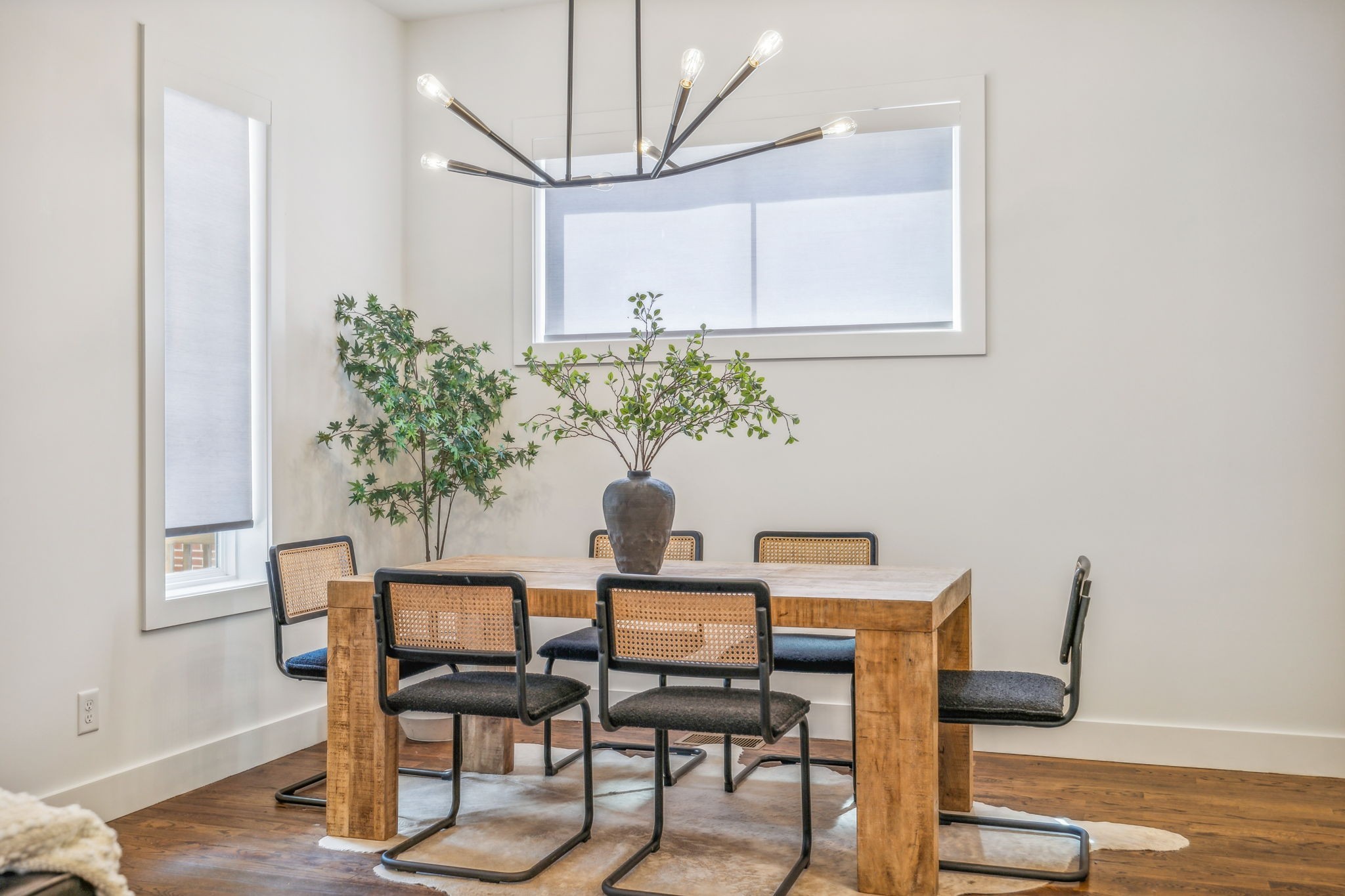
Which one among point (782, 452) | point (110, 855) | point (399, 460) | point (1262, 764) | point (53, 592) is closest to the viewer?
point (110, 855)

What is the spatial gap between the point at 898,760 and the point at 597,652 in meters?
1.11

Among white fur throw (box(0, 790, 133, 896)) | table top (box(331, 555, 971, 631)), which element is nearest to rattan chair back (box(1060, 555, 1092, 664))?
table top (box(331, 555, 971, 631))

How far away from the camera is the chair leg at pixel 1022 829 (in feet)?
8.34

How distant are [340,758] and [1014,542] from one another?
2507 mm

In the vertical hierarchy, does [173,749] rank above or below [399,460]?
below

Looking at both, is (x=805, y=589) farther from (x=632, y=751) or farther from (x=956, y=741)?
(x=632, y=751)

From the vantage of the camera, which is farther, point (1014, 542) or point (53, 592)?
point (1014, 542)

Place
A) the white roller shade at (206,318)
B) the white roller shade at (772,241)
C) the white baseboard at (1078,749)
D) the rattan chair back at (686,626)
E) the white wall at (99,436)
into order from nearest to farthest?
the rattan chair back at (686,626), the white wall at (99,436), the white baseboard at (1078,749), the white roller shade at (206,318), the white roller shade at (772,241)

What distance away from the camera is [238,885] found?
8.36 feet

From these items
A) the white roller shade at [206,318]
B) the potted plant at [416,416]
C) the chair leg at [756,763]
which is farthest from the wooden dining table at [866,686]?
the white roller shade at [206,318]

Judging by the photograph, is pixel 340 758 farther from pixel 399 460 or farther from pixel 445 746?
pixel 399 460

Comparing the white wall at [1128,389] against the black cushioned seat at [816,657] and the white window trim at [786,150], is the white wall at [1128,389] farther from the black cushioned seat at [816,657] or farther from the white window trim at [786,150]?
the black cushioned seat at [816,657]

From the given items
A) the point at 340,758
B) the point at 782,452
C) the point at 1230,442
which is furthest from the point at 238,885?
the point at 1230,442

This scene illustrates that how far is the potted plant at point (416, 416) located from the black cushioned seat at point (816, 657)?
1483 mm
